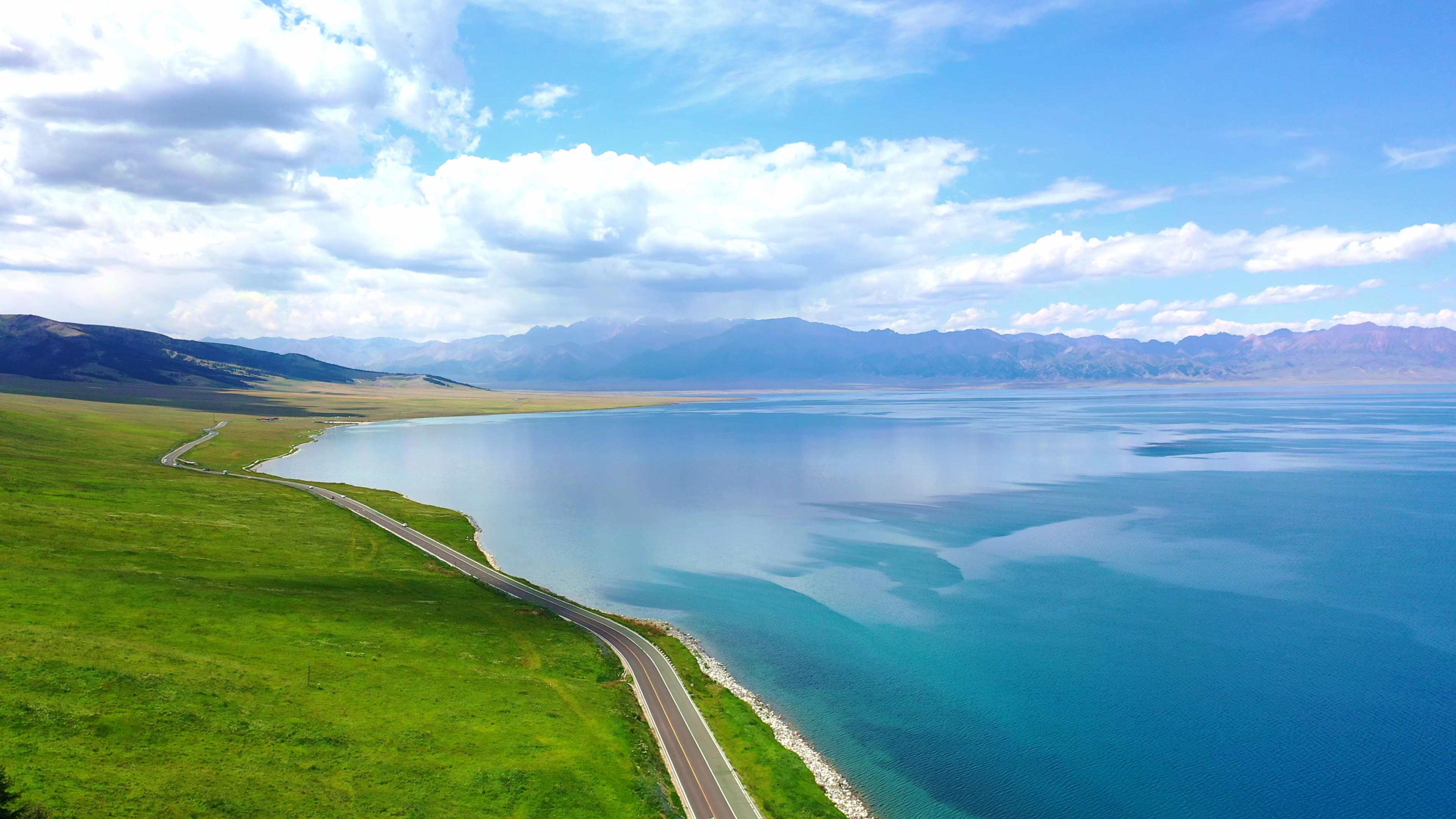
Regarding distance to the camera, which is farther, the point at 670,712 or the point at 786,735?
the point at 670,712

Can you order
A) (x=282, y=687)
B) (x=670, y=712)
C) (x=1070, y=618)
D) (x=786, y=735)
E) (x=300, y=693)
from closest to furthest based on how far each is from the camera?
(x=300, y=693), (x=282, y=687), (x=786, y=735), (x=670, y=712), (x=1070, y=618)

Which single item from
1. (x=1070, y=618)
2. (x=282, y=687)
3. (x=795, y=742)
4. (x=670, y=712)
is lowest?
(x=795, y=742)

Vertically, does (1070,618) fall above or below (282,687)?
below

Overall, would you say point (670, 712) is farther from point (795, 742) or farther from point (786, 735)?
point (795, 742)

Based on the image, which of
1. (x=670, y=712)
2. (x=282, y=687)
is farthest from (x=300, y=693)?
(x=670, y=712)

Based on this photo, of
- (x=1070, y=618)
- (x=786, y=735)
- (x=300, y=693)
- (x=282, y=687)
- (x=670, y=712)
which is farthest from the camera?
(x=1070, y=618)

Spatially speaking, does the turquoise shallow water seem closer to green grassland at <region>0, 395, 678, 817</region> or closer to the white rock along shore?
the white rock along shore

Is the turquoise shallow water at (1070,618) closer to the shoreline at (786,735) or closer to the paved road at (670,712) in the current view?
the shoreline at (786,735)

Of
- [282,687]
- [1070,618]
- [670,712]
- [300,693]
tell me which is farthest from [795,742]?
[1070,618]

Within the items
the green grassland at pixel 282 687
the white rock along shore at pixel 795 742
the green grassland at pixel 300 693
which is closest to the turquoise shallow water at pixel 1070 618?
the white rock along shore at pixel 795 742
